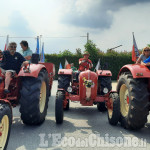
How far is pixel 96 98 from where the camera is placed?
482cm

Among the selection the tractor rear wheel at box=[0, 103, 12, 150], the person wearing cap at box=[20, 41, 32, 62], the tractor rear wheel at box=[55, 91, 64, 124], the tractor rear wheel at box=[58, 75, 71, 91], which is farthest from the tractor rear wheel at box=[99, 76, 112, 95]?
the tractor rear wheel at box=[0, 103, 12, 150]

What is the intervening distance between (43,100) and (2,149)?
2157 millimetres

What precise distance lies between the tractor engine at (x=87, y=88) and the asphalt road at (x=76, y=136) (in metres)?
0.52

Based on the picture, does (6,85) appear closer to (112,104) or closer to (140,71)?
(112,104)

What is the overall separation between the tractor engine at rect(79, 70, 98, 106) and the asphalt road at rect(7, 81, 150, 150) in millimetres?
517

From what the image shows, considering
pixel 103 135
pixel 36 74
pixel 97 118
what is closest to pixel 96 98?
pixel 97 118

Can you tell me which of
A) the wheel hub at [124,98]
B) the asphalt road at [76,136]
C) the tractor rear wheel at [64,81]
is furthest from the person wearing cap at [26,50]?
the wheel hub at [124,98]

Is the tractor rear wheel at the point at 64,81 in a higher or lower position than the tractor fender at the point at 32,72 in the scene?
lower

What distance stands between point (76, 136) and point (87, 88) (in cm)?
136

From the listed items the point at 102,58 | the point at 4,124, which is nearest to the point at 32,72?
the point at 4,124

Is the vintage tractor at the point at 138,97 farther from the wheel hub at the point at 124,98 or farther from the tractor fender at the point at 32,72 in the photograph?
the tractor fender at the point at 32,72

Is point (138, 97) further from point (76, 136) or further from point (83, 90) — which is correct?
point (83, 90)

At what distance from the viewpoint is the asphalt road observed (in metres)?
3.15

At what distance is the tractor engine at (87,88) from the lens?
4.66 metres
